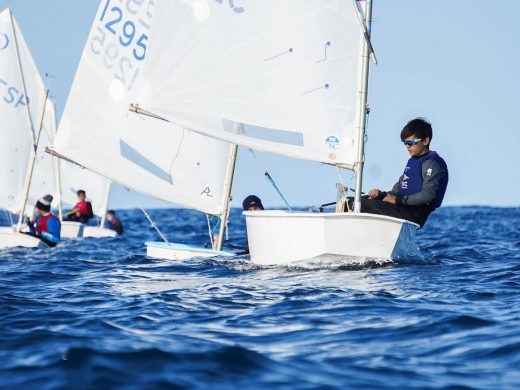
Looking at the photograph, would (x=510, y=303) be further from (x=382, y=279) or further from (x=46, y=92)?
(x=46, y=92)

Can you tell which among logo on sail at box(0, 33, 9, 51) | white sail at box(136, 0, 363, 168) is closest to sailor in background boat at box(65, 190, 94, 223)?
logo on sail at box(0, 33, 9, 51)

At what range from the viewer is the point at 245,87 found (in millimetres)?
13453

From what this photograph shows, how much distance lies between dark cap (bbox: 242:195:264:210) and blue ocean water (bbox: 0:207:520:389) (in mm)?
2166

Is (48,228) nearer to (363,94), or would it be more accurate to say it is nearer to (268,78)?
(268,78)

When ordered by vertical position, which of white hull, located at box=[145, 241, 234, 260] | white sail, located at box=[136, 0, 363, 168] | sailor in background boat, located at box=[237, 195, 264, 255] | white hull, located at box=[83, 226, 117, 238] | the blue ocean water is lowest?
the blue ocean water

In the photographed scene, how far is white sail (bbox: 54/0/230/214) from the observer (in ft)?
55.8

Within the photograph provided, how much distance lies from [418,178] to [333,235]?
1.46 metres

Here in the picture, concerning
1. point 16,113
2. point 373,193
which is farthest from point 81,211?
point 373,193

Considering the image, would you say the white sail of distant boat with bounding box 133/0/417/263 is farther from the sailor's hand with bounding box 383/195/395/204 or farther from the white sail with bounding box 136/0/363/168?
the sailor's hand with bounding box 383/195/395/204

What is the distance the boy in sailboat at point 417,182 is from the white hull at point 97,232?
20096 mm

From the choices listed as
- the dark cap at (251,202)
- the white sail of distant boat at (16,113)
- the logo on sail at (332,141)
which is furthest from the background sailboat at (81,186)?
the logo on sail at (332,141)

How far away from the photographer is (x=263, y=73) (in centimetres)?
1339

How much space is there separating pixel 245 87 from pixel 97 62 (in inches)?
218

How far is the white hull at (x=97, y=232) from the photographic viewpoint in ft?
102
